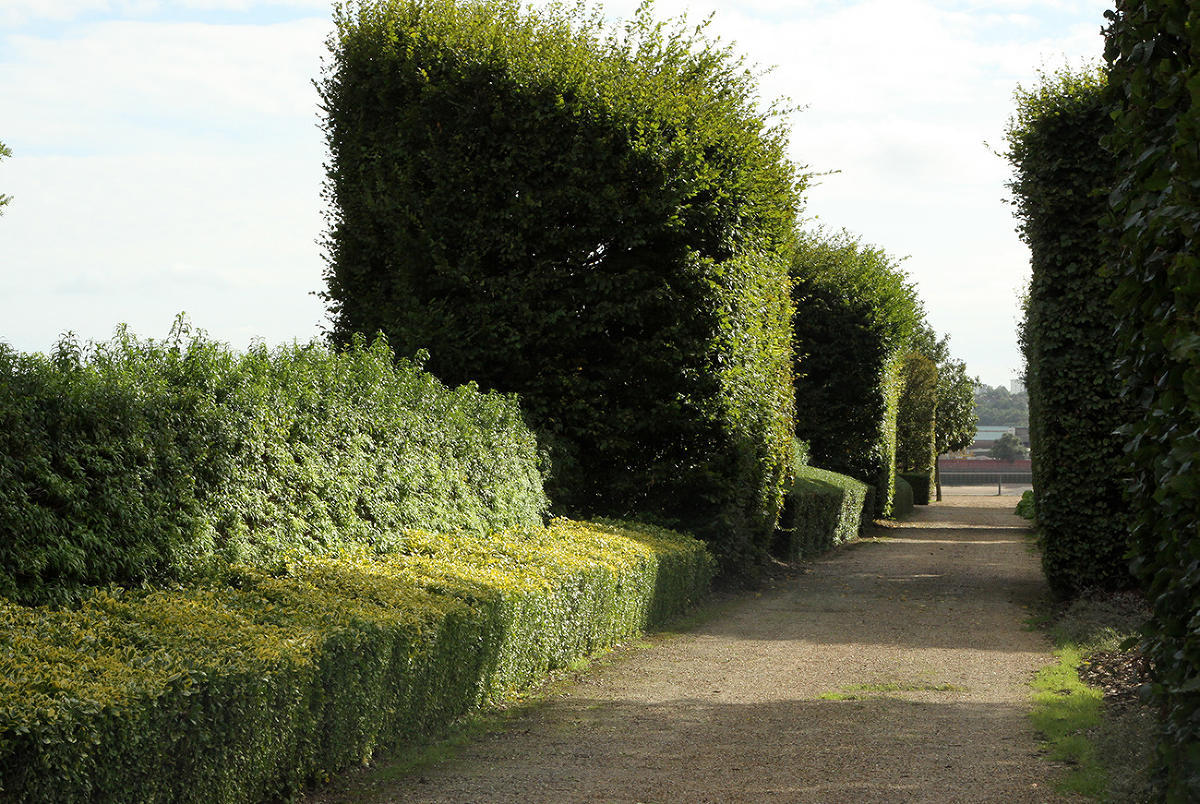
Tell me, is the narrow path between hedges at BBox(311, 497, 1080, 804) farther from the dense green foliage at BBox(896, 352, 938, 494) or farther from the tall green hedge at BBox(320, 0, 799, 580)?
the dense green foliage at BBox(896, 352, 938, 494)

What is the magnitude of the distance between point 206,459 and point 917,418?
122ft

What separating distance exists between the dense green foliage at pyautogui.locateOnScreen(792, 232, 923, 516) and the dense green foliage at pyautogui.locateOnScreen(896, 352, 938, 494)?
11608 mm

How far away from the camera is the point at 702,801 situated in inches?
234

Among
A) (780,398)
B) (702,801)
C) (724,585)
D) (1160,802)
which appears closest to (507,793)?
(702,801)

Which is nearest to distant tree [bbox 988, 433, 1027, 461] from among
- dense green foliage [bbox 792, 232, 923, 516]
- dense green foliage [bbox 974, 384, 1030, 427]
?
dense green foliage [bbox 974, 384, 1030, 427]

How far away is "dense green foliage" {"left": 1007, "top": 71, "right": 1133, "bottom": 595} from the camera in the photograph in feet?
41.2

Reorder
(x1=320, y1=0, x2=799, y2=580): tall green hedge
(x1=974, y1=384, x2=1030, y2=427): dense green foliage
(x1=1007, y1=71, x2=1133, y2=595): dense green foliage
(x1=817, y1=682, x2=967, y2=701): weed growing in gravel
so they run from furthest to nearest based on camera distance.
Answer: (x1=974, y1=384, x2=1030, y2=427): dense green foliage < (x1=320, y1=0, x2=799, y2=580): tall green hedge < (x1=1007, y1=71, x2=1133, y2=595): dense green foliage < (x1=817, y1=682, x2=967, y2=701): weed growing in gravel

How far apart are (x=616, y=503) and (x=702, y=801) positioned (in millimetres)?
8973

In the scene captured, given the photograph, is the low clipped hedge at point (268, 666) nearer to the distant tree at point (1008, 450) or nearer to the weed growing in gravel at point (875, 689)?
the weed growing in gravel at point (875, 689)

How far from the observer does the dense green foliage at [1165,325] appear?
3.82 metres

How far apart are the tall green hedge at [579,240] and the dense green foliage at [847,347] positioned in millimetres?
11988

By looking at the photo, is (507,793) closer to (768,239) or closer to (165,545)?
(165,545)

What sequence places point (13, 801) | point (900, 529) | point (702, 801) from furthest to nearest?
1. point (900, 529)
2. point (702, 801)
3. point (13, 801)

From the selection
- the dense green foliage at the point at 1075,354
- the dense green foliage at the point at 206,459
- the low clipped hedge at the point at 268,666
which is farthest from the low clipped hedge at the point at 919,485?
the low clipped hedge at the point at 268,666
